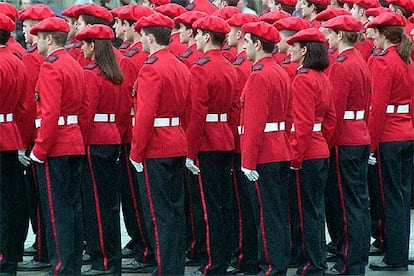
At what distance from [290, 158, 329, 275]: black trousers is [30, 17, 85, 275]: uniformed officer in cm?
166

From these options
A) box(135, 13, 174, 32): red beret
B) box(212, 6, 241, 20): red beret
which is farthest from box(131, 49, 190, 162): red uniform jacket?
box(212, 6, 241, 20): red beret

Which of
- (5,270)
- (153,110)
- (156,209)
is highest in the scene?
(153,110)

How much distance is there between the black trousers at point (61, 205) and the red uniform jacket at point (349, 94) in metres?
2.02

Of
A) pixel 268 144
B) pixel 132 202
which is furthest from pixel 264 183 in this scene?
pixel 132 202

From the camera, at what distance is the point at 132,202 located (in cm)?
1111

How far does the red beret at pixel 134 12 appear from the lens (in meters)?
10.9

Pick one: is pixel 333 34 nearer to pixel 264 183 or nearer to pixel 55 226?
pixel 264 183

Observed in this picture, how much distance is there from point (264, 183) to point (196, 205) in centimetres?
103

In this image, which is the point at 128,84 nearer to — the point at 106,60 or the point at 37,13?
the point at 106,60

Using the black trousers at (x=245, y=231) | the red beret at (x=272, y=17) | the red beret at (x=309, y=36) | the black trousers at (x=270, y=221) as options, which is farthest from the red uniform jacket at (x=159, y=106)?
the red beret at (x=272, y=17)

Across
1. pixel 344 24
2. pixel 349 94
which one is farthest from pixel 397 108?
pixel 344 24

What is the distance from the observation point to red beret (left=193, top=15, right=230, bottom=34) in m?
10.2

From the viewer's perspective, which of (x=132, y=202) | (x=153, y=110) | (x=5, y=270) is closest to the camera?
(x=153, y=110)

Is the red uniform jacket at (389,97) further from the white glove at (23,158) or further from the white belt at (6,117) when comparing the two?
the white belt at (6,117)
